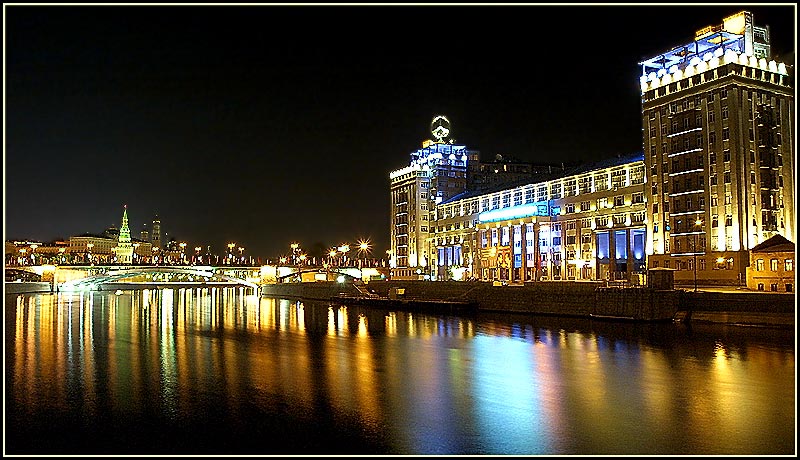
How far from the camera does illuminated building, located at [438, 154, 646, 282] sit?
3187 inches

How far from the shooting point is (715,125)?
69.1 metres

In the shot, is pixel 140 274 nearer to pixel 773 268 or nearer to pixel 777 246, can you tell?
pixel 773 268

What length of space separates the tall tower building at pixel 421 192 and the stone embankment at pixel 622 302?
39.0 m

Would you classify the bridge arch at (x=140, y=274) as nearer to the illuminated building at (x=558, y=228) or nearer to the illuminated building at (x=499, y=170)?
the illuminated building at (x=558, y=228)

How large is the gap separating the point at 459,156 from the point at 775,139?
65.9m

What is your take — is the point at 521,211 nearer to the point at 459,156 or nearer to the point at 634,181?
the point at 634,181

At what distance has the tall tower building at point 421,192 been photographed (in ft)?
404

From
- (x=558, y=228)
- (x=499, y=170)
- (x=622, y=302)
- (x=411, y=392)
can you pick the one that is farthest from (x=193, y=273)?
(x=411, y=392)

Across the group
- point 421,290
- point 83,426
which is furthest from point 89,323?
point 83,426

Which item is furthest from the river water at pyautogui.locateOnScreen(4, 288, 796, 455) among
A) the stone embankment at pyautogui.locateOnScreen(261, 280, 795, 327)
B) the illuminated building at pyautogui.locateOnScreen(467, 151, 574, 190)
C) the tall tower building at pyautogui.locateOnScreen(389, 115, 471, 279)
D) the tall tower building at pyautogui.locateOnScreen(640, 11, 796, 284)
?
the illuminated building at pyautogui.locateOnScreen(467, 151, 574, 190)

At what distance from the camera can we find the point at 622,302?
184ft

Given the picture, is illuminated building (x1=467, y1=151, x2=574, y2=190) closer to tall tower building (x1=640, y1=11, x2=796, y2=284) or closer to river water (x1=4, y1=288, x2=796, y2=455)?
tall tower building (x1=640, y1=11, x2=796, y2=284)

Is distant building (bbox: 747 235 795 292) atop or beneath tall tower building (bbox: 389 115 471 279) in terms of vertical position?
beneath

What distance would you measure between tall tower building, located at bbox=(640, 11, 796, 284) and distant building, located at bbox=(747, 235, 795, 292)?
23.6 feet
